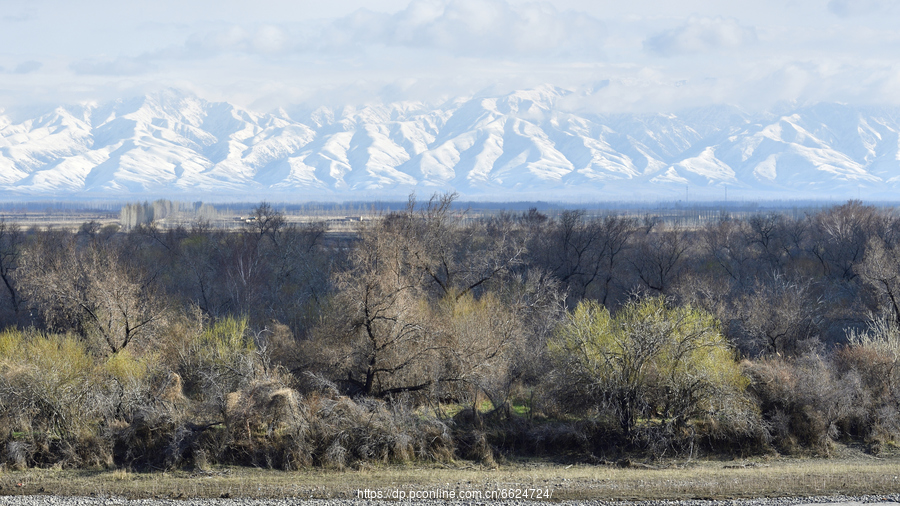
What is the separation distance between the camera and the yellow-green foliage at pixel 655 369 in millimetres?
33781

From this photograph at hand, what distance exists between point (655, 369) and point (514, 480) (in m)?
9.19

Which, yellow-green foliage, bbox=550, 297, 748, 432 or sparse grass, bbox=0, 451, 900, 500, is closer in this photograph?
sparse grass, bbox=0, 451, 900, 500

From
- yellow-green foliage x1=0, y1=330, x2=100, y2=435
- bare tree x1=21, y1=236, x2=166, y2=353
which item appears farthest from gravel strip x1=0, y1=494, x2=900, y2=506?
bare tree x1=21, y1=236, x2=166, y2=353

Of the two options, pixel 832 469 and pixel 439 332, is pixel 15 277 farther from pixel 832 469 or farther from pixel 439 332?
pixel 832 469

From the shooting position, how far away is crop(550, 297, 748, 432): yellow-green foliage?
33.8m

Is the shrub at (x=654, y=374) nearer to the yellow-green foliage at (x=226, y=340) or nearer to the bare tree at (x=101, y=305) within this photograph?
the yellow-green foliage at (x=226, y=340)

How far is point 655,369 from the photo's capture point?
3456 centimetres

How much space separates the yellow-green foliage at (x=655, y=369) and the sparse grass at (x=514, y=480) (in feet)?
9.95

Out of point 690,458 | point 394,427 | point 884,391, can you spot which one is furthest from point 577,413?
point 884,391

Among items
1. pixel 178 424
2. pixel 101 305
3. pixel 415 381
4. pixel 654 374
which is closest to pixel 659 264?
pixel 654 374

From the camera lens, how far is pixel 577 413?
116ft

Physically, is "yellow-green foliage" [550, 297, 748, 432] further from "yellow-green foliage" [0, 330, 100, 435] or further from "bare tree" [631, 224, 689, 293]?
"bare tree" [631, 224, 689, 293]

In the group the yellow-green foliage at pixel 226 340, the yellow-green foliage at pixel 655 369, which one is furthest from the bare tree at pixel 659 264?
the yellow-green foliage at pixel 226 340

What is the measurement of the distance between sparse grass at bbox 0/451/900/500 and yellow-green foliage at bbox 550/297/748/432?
9.95 ft
